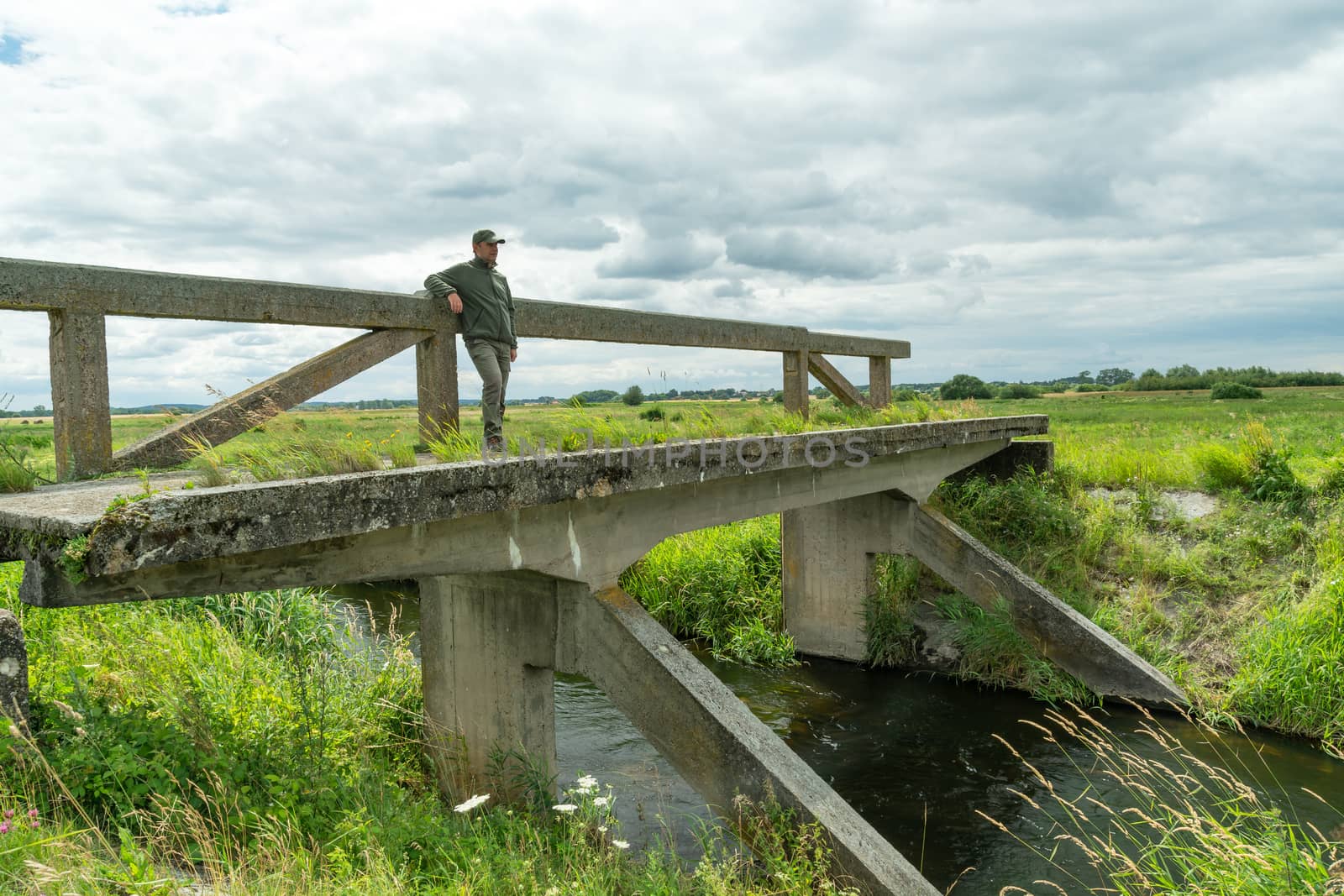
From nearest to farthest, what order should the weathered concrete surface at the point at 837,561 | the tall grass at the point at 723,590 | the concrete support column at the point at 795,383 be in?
the concrete support column at the point at 795,383
the weathered concrete surface at the point at 837,561
the tall grass at the point at 723,590

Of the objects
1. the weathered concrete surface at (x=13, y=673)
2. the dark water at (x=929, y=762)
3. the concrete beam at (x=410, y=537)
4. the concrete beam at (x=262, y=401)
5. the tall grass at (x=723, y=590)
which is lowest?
the dark water at (x=929, y=762)

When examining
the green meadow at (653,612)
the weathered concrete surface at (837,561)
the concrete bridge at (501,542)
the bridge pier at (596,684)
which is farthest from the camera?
the weathered concrete surface at (837,561)

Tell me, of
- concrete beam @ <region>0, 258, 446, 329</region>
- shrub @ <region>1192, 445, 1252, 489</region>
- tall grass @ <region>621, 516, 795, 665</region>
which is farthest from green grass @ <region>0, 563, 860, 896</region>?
shrub @ <region>1192, 445, 1252, 489</region>

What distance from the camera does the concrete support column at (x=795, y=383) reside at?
25.8 ft

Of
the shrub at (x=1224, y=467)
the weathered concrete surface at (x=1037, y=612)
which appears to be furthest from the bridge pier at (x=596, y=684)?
the shrub at (x=1224, y=467)

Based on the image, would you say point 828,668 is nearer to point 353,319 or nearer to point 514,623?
point 514,623

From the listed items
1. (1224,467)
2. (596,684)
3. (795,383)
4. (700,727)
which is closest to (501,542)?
(596,684)

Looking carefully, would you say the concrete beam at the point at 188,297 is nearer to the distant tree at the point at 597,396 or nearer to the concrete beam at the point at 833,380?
the distant tree at the point at 597,396

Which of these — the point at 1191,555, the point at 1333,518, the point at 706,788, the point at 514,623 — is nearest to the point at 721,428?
the point at 514,623

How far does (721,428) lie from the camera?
632 centimetres

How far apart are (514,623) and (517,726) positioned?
27.0 inches

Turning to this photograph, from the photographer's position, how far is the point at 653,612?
12250 millimetres

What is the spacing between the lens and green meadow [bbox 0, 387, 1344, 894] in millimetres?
3781

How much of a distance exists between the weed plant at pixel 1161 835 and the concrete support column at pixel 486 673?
2.98 metres
